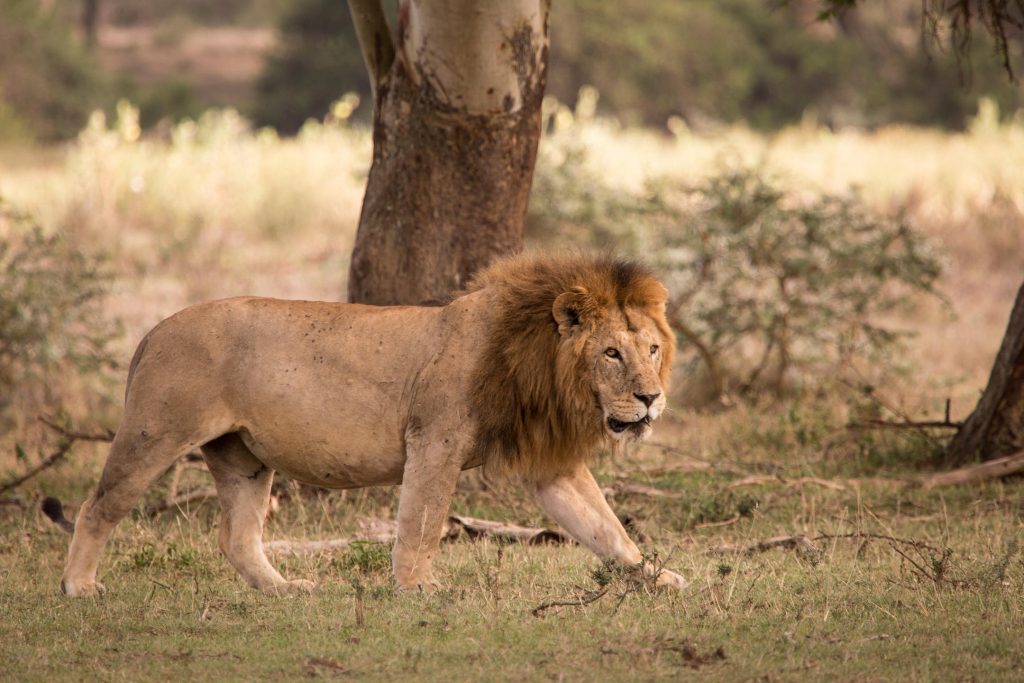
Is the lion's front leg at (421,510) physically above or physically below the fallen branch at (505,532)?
Result: above

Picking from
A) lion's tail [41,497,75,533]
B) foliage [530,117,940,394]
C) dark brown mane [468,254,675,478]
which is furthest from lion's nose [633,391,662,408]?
foliage [530,117,940,394]

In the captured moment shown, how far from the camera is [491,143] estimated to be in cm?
719

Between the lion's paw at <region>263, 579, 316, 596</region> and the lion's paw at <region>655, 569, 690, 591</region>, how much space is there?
4.73 feet

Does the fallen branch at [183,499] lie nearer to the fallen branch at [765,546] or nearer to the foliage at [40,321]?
the fallen branch at [765,546]

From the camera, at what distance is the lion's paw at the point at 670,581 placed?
544 centimetres

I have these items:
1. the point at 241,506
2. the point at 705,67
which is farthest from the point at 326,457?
the point at 705,67

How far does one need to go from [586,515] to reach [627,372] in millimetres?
723

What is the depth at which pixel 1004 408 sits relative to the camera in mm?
7695

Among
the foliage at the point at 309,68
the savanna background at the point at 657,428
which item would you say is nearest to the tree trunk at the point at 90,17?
the foliage at the point at 309,68

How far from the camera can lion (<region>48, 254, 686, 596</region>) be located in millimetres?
5375

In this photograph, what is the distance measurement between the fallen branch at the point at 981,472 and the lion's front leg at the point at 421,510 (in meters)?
3.28

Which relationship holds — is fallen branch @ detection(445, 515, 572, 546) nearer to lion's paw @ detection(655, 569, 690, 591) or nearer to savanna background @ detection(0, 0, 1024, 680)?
savanna background @ detection(0, 0, 1024, 680)

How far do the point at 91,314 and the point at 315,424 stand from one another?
5581mm

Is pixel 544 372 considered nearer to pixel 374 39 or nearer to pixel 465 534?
pixel 465 534
